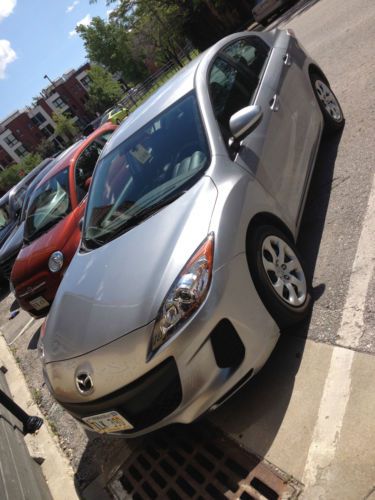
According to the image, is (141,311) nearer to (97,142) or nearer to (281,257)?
(281,257)

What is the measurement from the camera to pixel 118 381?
2.44 m

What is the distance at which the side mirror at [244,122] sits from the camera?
10.0ft

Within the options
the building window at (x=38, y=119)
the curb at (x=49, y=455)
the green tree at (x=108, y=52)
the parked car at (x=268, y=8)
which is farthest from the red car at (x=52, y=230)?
the building window at (x=38, y=119)

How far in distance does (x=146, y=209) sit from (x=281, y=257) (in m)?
1.00

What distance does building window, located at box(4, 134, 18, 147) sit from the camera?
8225cm

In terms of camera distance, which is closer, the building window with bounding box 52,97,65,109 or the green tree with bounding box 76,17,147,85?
the green tree with bounding box 76,17,147,85

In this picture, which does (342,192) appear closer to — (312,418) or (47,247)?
(312,418)

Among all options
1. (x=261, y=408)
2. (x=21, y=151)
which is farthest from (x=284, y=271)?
(x=21, y=151)

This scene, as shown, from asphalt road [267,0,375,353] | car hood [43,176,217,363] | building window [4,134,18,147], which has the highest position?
building window [4,134,18,147]

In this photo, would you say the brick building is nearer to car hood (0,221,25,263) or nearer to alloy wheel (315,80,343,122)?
car hood (0,221,25,263)

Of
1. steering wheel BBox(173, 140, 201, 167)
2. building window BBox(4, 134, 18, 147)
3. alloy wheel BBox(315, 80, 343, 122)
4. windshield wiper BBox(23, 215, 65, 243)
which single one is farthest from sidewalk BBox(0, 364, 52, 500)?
building window BBox(4, 134, 18, 147)

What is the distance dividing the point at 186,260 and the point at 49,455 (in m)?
2.29

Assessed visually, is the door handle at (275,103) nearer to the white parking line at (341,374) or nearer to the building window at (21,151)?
the white parking line at (341,374)

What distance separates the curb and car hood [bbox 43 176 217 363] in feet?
3.23
